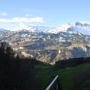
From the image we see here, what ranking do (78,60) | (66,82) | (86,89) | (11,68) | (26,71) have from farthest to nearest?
1. (78,60)
2. (66,82)
3. (26,71)
4. (11,68)
5. (86,89)

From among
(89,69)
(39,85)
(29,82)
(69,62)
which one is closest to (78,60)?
(69,62)

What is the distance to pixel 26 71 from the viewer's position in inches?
1412

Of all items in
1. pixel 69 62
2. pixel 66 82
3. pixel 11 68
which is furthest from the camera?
pixel 69 62

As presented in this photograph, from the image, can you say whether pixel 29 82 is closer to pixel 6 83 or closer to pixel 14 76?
pixel 14 76

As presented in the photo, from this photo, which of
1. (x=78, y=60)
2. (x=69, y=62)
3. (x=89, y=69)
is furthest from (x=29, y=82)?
(x=69, y=62)

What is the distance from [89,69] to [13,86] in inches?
321

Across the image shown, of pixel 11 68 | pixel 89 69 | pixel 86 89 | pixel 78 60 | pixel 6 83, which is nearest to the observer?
pixel 86 89

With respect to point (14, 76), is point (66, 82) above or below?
below

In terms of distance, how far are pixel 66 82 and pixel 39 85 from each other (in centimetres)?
370

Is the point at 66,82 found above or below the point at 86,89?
below

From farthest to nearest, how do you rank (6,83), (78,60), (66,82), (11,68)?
(78,60) → (66,82) → (11,68) → (6,83)

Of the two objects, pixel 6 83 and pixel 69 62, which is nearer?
pixel 6 83

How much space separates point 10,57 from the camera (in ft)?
106

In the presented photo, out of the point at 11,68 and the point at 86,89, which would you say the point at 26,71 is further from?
the point at 86,89
